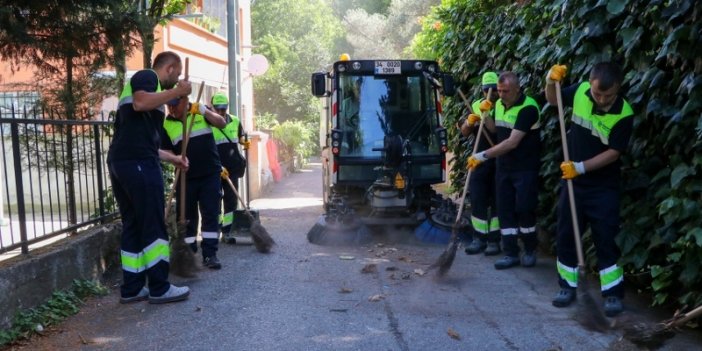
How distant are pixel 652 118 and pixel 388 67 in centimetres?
428

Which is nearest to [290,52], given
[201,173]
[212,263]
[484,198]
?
[484,198]

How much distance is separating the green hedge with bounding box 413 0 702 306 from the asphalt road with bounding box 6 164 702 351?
0.50 meters

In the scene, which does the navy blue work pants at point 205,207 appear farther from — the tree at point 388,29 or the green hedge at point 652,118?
the tree at point 388,29

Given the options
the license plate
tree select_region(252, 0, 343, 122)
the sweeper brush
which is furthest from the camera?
tree select_region(252, 0, 343, 122)

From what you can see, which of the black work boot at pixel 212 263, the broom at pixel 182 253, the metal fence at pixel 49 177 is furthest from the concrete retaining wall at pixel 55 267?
the black work boot at pixel 212 263

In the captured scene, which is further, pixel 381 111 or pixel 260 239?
pixel 381 111

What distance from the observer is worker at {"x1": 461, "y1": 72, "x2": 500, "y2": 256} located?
24.6 ft

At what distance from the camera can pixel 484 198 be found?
752 cm

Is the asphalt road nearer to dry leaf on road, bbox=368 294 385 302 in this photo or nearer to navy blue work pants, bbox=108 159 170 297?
dry leaf on road, bbox=368 294 385 302

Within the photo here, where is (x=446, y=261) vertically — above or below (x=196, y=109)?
below

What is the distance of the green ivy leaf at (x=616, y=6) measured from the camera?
5.04 m

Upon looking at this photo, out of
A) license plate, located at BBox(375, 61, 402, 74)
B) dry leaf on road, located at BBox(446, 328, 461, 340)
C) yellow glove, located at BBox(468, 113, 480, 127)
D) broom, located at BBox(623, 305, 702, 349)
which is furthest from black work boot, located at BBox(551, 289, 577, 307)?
license plate, located at BBox(375, 61, 402, 74)

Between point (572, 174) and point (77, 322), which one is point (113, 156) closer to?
point (77, 322)

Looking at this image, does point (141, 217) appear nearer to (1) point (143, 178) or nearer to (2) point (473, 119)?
(1) point (143, 178)
